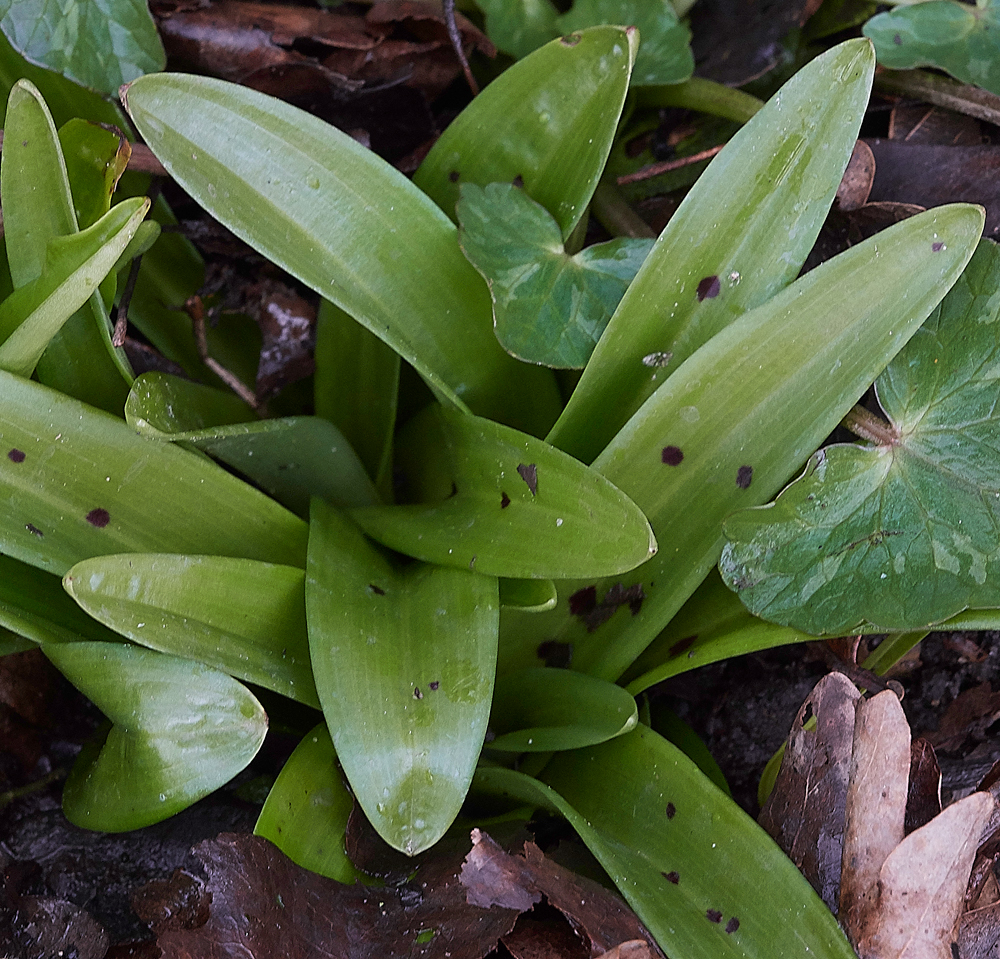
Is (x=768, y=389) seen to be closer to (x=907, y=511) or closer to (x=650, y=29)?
(x=907, y=511)

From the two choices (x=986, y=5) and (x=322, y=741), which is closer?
(x=322, y=741)

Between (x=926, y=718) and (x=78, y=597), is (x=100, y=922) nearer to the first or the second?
(x=78, y=597)

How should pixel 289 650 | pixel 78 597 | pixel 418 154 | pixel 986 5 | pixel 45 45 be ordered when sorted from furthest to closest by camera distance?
pixel 418 154 → pixel 986 5 → pixel 45 45 → pixel 289 650 → pixel 78 597

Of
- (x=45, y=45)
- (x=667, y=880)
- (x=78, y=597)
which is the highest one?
(x=45, y=45)

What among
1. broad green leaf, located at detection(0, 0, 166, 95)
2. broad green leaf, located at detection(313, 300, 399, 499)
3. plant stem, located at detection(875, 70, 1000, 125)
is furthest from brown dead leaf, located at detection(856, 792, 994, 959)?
broad green leaf, located at detection(0, 0, 166, 95)

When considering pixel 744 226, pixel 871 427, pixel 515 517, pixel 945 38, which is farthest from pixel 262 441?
pixel 945 38

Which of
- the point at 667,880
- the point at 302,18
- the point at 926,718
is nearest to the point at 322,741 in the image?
the point at 667,880

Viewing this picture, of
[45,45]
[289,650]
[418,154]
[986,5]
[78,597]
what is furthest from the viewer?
[418,154]

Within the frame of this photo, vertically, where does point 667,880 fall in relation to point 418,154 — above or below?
below
